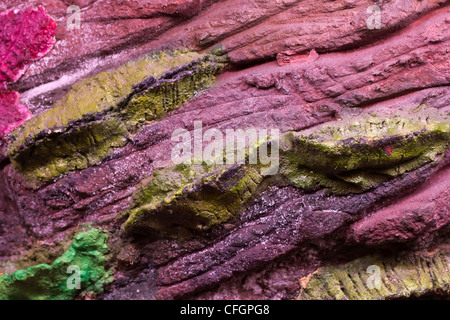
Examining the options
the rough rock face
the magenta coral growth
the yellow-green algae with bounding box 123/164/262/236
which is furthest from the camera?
the magenta coral growth

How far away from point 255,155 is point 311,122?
387 mm

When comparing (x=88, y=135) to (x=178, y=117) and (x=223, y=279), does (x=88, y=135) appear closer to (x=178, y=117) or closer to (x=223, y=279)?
(x=178, y=117)

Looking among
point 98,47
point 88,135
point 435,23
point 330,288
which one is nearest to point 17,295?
point 88,135

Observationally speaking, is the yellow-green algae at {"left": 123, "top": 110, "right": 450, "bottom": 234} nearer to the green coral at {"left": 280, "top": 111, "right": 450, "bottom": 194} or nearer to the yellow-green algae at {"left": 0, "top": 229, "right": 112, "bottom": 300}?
the green coral at {"left": 280, "top": 111, "right": 450, "bottom": 194}

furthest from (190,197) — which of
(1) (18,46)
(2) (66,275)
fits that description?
(1) (18,46)

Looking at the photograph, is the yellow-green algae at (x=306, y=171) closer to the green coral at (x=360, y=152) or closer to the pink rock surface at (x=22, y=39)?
the green coral at (x=360, y=152)

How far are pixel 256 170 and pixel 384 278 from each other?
36.4 inches

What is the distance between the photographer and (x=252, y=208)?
2.15 meters

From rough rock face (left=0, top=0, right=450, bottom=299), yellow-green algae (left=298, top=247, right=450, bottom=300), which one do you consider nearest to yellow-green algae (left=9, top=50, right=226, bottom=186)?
rough rock face (left=0, top=0, right=450, bottom=299)

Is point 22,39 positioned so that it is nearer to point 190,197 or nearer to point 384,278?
point 190,197

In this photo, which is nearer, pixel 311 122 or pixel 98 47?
pixel 311 122

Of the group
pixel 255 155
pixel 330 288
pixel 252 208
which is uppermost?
pixel 255 155

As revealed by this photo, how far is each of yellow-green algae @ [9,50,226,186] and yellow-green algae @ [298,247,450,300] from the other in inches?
50.0

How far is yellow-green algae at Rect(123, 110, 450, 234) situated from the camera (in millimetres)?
1994
